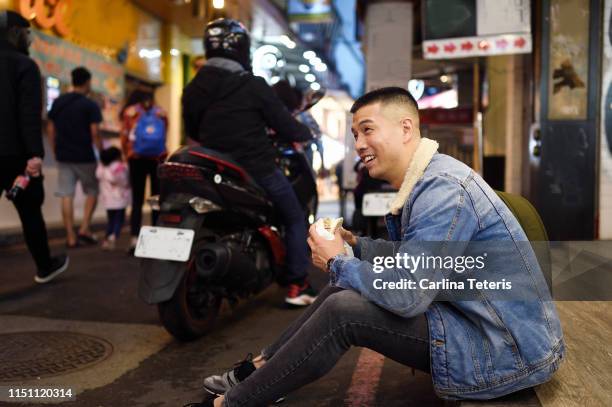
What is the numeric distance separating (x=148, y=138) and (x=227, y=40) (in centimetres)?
366

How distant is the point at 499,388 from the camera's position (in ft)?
7.13

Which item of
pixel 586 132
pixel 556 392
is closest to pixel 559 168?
pixel 586 132

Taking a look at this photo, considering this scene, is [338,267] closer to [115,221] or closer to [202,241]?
[202,241]

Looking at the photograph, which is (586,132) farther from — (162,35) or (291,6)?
(291,6)

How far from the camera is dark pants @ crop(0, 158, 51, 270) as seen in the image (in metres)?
5.33

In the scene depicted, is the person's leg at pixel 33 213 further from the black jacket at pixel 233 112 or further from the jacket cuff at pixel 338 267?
the jacket cuff at pixel 338 267

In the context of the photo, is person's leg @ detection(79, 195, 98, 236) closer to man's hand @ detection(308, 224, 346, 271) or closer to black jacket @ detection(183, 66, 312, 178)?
black jacket @ detection(183, 66, 312, 178)

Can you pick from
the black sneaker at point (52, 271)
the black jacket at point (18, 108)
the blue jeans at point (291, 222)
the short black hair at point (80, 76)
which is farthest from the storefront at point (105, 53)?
the blue jeans at point (291, 222)

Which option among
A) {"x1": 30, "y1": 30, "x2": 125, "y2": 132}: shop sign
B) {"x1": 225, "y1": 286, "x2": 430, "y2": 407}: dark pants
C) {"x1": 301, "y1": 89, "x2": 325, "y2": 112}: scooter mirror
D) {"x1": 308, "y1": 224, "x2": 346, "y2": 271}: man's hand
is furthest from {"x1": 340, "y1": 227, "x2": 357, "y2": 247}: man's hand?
{"x1": 30, "y1": 30, "x2": 125, "y2": 132}: shop sign

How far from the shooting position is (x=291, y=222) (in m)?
4.85

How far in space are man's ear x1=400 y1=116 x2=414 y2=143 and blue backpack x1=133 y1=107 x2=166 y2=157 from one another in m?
5.90

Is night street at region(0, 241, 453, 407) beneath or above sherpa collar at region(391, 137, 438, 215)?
beneath

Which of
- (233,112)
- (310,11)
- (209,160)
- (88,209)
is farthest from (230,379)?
(310,11)

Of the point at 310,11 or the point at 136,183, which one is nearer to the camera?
the point at 136,183
